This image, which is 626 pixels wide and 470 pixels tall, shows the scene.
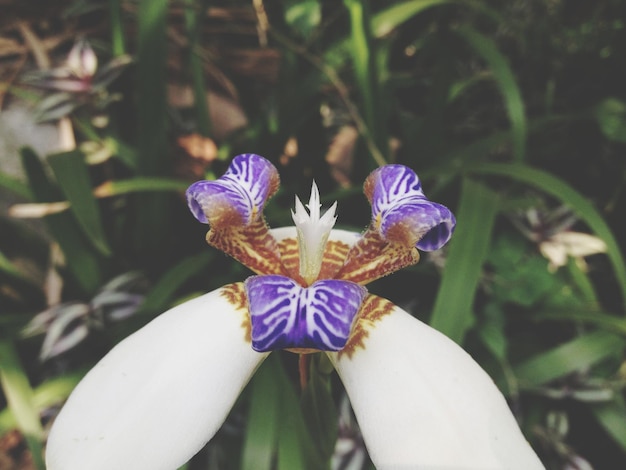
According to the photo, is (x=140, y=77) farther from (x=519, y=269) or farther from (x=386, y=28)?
(x=519, y=269)

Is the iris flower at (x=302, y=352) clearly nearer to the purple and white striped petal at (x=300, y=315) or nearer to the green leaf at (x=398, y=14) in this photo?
the purple and white striped petal at (x=300, y=315)

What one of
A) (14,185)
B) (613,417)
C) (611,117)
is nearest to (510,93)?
(611,117)

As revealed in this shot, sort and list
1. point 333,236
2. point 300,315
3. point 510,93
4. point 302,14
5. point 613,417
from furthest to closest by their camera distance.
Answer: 1. point 302,14
2. point 510,93
3. point 613,417
4. point 333,236
5. point 300,315

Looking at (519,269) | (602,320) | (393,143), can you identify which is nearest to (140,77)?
(393,143)

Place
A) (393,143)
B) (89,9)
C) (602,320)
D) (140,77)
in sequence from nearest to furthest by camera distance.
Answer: (602,320)
(140,77)
(89,9)
(393,143)

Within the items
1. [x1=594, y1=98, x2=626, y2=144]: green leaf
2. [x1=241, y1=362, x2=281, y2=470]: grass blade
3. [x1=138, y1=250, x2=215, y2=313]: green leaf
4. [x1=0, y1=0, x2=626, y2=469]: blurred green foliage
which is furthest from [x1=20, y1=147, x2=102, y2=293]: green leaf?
[x1=594, y1=98, x2=626, y2=144]: green leaf

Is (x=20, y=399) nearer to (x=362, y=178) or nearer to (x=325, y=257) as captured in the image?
(x=325, y=257)
